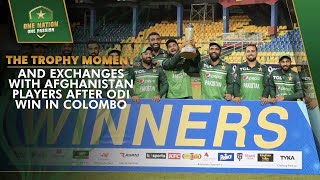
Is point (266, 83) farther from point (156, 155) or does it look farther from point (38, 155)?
point (38, 155)

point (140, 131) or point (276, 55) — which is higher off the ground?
point (276, 55)

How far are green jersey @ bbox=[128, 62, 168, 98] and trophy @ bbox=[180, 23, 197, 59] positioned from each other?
0.74 ft

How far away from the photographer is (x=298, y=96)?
373 cm

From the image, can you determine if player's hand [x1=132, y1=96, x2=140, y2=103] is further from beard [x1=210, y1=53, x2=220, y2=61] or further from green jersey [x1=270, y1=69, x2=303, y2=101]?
green jersey [x1=270, y1=69, x2=303, y2=101]

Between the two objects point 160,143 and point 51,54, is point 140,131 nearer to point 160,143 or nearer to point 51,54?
point 160,143

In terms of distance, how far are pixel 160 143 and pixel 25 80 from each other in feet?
3.63

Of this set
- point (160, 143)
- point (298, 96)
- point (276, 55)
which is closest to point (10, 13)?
point (160, 143)

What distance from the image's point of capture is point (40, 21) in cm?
378

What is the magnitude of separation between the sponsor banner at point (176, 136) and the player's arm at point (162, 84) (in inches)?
3.4

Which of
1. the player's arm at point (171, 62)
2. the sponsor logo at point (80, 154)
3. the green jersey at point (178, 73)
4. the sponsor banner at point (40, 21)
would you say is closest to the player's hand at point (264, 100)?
the green jersey at point (178, 73)

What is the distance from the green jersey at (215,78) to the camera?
379cm

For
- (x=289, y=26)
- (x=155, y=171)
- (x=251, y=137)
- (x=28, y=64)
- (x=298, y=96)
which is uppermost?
(x=289, y=26)

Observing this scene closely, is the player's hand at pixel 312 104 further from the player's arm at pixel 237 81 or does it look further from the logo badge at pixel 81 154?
the logo badge at pixel 81 154

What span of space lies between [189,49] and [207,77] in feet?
0.84
